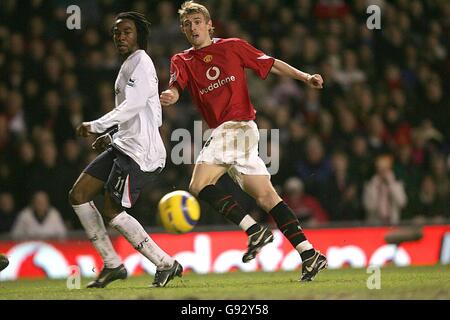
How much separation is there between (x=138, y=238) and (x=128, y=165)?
547 millimetres

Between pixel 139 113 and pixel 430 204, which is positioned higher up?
pixel 139 113

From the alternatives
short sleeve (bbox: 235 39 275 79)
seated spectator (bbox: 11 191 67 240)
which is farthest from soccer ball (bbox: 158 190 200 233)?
seated spectator (bbox: 11 191 67 240)

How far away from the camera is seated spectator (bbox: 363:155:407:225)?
12.0 meters

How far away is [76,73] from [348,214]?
361cm

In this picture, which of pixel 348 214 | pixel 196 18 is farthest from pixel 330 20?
pixel 196 18

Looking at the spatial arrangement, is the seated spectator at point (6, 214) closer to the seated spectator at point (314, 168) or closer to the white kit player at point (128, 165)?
the seated spectator at point (314, 168)

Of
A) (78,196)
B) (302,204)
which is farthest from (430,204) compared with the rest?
(78,196)

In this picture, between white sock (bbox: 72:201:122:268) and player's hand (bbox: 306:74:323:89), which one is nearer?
player's hand (bbox: 306:74:323:89)

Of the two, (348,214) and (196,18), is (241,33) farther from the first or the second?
(196,18)

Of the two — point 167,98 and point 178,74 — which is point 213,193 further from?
point 178,74

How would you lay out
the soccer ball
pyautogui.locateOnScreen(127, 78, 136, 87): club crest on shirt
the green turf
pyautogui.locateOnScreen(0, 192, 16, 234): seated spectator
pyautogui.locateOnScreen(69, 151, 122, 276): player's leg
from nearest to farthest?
the green turf
pyautogui.locateOnScreen(127, 78, 136, 87): club crest on shirt
pyautogui.locateOnScreen(69, 151, 122, 276): player's leg
the soccer ball
pyautogui.locateOnScreen(0, 192, 16, 234): seated spectator

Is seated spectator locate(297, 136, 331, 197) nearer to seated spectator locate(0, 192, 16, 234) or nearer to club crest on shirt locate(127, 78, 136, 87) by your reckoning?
seated spectator locate(0, 192, 16, 234)

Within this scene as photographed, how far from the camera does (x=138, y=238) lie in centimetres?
757

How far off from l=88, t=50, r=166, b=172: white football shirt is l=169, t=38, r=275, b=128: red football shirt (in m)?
0.26
